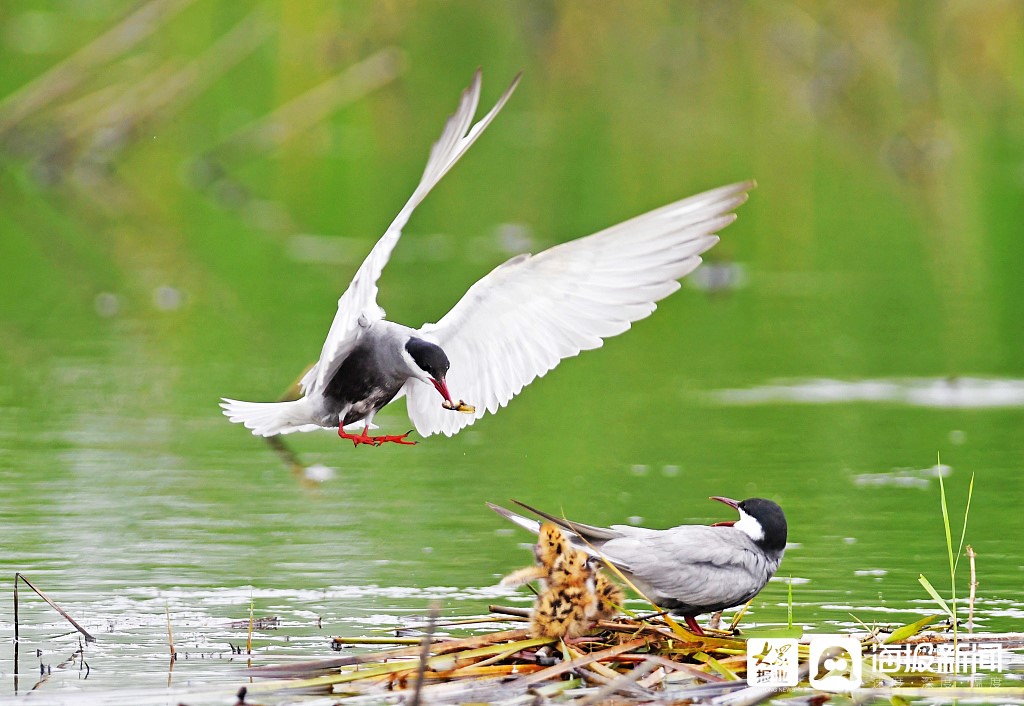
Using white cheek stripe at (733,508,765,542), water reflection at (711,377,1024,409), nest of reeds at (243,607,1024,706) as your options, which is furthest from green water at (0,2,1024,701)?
white cheek stripe at (733,508,765,542)

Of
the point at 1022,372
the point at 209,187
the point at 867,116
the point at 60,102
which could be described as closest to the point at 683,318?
the point at 1022,372

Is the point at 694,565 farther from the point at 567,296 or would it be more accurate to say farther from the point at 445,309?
the point at 445,309

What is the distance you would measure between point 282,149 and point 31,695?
20153 mm

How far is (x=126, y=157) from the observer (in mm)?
25344

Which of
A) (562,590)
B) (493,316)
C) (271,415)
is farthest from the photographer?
(271,415)

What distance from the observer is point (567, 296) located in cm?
727

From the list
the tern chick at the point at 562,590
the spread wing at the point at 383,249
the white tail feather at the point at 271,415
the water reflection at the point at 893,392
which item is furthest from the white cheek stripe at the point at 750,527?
the water reflection at the point at 893,392

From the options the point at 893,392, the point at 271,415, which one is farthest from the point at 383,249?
the point at 893,392

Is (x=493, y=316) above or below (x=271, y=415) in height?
above

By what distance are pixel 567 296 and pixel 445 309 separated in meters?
7.80

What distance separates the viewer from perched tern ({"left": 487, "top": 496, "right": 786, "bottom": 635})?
7262mm

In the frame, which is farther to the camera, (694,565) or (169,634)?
(694,565)

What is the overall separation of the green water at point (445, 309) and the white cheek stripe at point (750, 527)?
2.12 feet

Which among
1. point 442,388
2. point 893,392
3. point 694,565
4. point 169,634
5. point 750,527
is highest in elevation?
point 893,392
